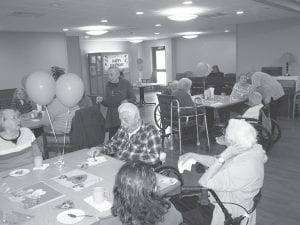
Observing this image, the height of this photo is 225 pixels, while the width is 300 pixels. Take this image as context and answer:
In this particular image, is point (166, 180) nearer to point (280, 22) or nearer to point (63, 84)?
point (63, 84)

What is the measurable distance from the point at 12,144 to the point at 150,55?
12820 mm

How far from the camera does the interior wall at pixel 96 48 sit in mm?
12711

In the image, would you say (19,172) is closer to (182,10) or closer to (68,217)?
(68,217)

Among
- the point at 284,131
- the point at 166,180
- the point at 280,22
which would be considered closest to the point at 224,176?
the point at 166,180

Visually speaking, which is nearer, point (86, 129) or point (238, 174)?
point (238, 174)

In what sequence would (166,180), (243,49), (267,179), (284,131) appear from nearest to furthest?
(166,180) → (267,179) → (284,131) → (243,49)

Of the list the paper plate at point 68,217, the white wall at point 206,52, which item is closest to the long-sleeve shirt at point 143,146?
the paper plate at point 68,217

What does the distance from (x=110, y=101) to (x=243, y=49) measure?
5685 millimetres

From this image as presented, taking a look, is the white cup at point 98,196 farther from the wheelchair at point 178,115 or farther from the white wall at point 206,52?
the white wall at point 206,52

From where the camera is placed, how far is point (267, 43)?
8.16 m

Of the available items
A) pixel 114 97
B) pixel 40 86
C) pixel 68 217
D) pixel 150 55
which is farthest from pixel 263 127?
pixel 150 55

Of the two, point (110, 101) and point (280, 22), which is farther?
point (280, 22)

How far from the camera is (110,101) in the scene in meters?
4.24

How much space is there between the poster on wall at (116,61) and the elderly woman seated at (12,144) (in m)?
10.5
